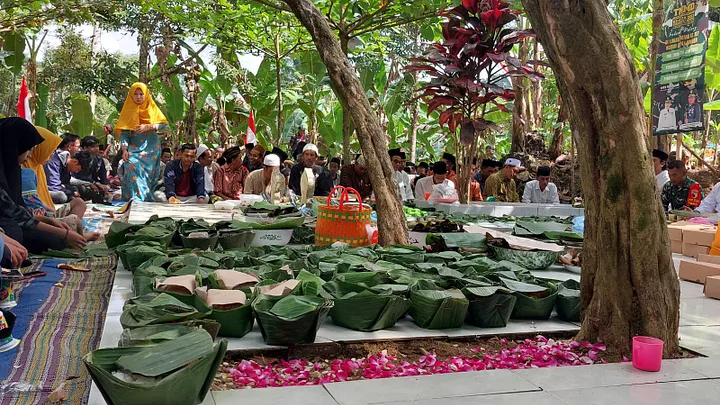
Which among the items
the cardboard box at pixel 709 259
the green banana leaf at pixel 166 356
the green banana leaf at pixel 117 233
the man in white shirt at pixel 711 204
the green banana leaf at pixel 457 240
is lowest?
the cardboard box at pixel 709 259

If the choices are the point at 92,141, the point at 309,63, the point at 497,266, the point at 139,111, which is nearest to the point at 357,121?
the point at 497,266

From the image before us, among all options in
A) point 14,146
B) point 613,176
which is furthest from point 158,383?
point 14,146

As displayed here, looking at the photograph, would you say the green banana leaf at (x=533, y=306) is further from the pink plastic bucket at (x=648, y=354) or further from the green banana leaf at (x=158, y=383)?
the green banana leaf at (x=158, y=383)

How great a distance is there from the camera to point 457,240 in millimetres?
5062

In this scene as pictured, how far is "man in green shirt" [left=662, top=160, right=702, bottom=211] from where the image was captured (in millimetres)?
7590

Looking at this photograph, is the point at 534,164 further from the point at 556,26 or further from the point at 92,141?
the point at 556,26

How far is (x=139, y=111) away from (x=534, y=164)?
737cm

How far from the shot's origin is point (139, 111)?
855 centimetres

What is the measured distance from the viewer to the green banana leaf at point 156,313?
2426 mm

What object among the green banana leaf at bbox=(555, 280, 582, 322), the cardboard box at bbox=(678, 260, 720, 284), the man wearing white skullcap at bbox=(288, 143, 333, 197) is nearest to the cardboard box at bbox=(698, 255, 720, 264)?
the cardboard box at bbox=(678, 260, 720, 284)

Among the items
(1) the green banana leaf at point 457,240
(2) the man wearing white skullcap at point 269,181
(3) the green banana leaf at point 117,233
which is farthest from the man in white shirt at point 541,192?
(3) the green banana leaf at point 117,233

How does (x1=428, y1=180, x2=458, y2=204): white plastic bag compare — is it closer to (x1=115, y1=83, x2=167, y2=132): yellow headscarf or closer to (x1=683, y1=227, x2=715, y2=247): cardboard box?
(x1=683, y1=227, x2=715, y2=247): cardboard box

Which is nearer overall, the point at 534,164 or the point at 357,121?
the point at 357,121

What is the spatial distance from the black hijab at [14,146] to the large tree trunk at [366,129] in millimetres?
2230
